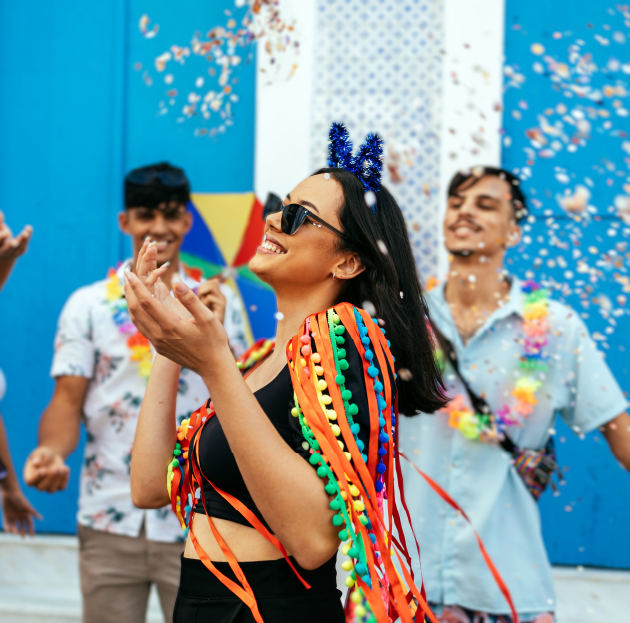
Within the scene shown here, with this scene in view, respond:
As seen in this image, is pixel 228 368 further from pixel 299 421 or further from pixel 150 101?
pixel 150 101

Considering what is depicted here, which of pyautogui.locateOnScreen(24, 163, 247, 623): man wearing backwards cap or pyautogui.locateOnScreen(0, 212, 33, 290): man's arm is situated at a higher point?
pyautogui.locateOnScreen(0, 212, 33, 290): man's arm

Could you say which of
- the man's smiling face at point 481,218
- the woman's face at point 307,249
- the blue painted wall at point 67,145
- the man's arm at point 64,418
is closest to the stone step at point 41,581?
the blue painted wall at point 67,145

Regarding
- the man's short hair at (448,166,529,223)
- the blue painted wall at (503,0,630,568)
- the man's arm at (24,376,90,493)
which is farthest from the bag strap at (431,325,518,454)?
the man's arm at (24,376,90,493)

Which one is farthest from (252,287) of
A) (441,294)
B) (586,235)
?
(586,235)

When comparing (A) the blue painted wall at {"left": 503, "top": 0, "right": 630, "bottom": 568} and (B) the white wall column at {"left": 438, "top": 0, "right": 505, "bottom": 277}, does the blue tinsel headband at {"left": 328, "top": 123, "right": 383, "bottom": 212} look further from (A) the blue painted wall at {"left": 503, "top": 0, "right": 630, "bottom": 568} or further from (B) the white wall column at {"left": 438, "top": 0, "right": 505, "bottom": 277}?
(A) the blue painted wall at {"left": 503, "top": 0, "right": 630, "bottom": 568}

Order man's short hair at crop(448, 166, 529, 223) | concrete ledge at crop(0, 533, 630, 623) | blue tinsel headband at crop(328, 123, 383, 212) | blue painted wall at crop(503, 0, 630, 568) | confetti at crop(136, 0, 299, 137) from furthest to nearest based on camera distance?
confetti at crop(136, 0, 299, 137), blue painted wall at crop(503, 0, 630, 568), concrete ledge at crop(0, 533, 630, 623), man's short hair at crop(448, 166, 529, 223), blue tinsel headband at crop(328, 123, 383, 212)

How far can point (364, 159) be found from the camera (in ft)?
5.31

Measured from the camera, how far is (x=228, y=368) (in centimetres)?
124

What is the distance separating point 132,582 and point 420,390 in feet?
5.65

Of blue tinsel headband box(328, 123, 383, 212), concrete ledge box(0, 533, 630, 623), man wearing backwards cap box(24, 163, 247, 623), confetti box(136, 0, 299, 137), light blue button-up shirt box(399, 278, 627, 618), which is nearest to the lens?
blue tinsel headband box(328, 123, 383, 212)

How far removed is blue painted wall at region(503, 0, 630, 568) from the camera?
3271mm

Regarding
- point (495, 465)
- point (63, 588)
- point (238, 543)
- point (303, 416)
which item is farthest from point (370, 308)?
point (63, 588)

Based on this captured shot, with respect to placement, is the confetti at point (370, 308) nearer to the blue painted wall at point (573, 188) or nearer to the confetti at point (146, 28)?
the blue painted wall at point (573, 188)

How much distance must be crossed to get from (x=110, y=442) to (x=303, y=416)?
1.61m
